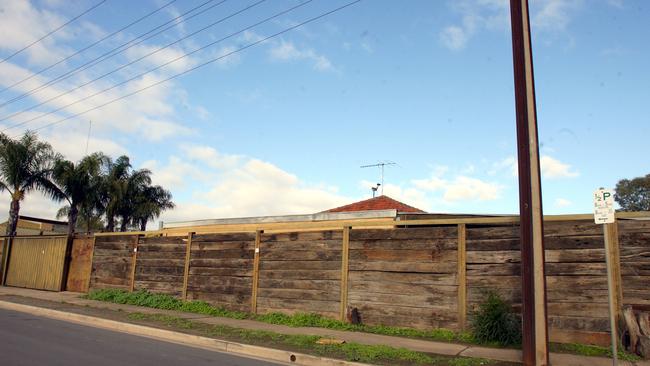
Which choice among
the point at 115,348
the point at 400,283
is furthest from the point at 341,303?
the point at 115,348

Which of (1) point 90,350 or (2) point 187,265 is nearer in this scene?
(1) point 90,350

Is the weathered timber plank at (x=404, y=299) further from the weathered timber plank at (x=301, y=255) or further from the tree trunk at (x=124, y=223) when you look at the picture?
the tree trunk at (x=124, y=223)

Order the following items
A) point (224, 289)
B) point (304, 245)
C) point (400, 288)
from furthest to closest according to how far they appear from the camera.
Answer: point (224, 289) → point (304, 245) → point (400, 288)

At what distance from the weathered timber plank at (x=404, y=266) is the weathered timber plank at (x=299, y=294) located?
0.88 m

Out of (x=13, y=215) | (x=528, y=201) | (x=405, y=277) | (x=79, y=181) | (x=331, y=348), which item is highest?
(x=79, y=181)

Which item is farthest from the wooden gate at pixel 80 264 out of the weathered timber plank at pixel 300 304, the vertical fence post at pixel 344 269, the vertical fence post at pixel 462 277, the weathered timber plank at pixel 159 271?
the vertical fence post at pixel 462 277

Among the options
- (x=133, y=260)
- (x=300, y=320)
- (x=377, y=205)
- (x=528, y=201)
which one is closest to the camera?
(x=528, y=201)

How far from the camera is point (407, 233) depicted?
11.5 meters

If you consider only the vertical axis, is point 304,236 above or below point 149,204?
below

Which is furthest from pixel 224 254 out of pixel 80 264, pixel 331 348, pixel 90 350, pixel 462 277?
pixel 80 264

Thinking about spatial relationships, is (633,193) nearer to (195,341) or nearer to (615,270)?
(615,270)

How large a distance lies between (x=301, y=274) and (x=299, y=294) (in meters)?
0.50

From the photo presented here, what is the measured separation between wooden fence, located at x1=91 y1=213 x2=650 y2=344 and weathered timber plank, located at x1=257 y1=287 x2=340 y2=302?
0.02 metres

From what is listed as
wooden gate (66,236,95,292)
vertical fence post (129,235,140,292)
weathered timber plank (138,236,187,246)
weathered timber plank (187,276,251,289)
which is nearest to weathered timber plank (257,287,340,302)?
weathered timber plank (187,276,251,289)
